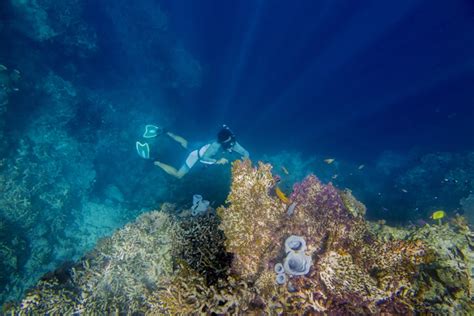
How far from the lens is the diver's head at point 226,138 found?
951cm

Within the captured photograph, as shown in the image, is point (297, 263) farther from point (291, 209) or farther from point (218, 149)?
point (218, 149)

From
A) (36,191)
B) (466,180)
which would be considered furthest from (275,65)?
(36,191)

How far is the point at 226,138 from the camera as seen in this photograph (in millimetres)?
9562

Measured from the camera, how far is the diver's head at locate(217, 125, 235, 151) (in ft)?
31.2

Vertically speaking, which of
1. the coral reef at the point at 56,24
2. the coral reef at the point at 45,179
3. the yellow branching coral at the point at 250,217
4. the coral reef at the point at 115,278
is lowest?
the coral reef at the point at 115,278

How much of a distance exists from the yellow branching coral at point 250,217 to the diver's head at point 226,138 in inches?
202

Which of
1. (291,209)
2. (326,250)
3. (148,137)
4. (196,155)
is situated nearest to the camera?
(326,250)

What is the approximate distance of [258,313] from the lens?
3146 mm

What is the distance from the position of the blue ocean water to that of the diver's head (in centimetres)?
286

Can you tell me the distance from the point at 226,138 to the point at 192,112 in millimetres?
10665

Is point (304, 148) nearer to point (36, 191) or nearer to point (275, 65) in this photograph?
point (275, 65)

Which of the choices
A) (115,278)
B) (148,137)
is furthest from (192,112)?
(115,278)

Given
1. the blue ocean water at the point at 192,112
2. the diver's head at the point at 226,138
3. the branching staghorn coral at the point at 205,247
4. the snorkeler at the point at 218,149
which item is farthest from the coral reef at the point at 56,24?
the branching staghorn coral at the point at 205,247

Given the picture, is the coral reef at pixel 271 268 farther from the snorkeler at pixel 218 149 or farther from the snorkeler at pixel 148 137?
the snorkeler at pixel 148 137
